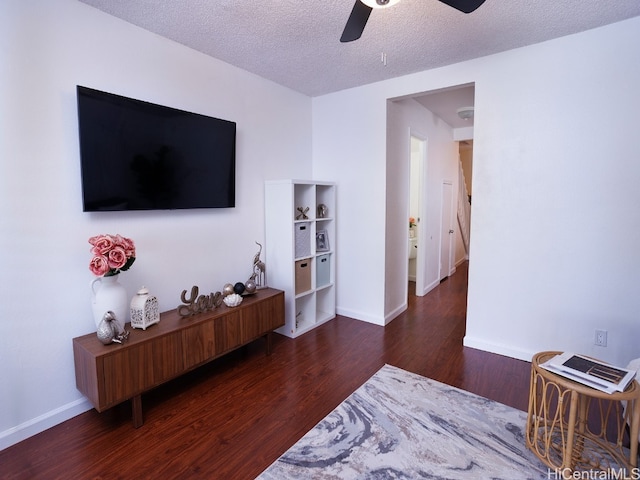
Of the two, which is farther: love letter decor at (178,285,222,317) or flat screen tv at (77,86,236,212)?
love letter decor at (178,285,222,317)

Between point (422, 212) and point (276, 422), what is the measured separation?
11.6 feet

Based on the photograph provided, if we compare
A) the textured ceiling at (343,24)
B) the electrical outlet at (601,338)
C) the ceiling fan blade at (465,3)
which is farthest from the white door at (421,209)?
the ceiling fan blade at (465,3)

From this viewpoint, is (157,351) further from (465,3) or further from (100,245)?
(465,3)

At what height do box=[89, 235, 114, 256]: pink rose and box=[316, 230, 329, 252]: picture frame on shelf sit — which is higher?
box=[89, 235, 114, 256]: pink rose

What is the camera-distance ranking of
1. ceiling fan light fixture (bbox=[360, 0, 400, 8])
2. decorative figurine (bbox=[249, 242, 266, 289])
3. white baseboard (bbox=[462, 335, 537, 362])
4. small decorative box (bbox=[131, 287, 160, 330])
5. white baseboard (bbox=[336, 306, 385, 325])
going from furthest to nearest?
white baseboard (bbox=[336, 306, 385, 325]), decorative figurine (bbox=[249, 242, 266, 289]), white baseboard (bbox=[462, 335, 537, 362]), small decorative box (bbox=[131, 287, 160, 330]), ceiling fan light fixture (bbox=[360, 0, 400, 8])

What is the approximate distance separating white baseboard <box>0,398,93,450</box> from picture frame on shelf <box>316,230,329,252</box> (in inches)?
95.5

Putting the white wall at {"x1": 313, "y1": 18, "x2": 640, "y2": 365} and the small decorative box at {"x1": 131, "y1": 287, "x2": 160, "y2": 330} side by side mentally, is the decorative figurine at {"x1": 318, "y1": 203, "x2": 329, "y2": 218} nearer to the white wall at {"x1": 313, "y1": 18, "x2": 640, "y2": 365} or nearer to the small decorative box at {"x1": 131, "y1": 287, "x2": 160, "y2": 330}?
the white wall at {"x1": 313, "y1": 18, "x2": 640, "y2": 365}

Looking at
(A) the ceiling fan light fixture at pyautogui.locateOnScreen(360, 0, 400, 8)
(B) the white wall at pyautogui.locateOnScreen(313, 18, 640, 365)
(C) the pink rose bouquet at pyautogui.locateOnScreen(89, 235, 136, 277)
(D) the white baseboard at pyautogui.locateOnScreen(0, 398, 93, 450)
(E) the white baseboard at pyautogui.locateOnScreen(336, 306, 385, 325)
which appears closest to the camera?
(A) the ceiling fan light fixture at pyautogui.locateOnScreen(360, 0, 400, 8)

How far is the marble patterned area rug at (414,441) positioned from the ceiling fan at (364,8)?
230cm

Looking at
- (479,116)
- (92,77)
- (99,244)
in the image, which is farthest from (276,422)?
(479,116)

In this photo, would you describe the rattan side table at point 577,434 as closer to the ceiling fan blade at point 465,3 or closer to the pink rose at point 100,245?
the ceiling fan blade at point 465,3

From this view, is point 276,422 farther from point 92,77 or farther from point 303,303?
point 92,77

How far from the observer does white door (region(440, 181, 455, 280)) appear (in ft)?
18.5

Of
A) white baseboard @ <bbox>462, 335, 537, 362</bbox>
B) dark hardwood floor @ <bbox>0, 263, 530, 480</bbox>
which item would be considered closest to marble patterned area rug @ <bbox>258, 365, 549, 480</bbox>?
dark hardwood floor @ <bbox>0, 263, 530, 480</bbox>
